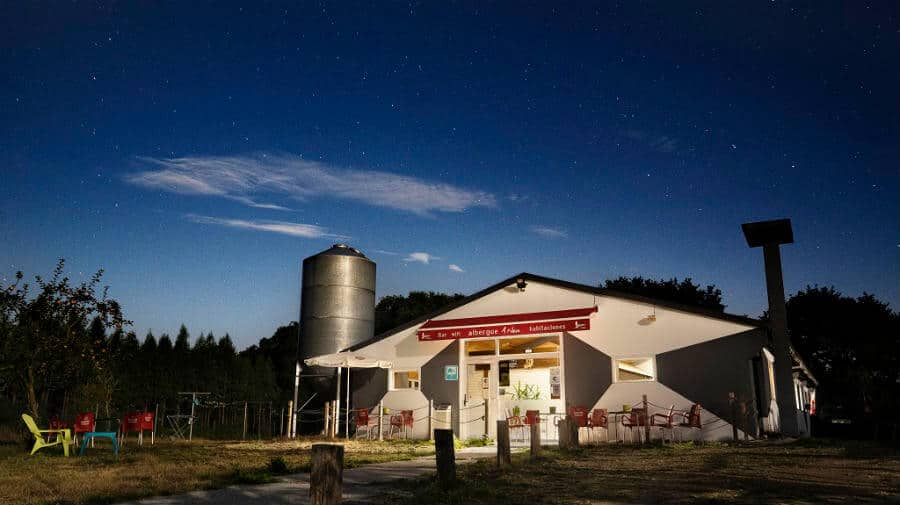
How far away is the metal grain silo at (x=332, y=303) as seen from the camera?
21.2 metres

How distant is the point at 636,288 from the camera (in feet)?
129

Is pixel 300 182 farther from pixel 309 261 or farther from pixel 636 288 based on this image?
pixel 636 288

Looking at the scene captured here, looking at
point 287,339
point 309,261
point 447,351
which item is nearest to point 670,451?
point 447,351

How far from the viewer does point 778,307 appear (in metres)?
15.2

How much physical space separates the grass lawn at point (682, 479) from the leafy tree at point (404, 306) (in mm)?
32619

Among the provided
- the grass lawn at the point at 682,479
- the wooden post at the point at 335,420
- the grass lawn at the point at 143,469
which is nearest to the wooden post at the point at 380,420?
the wooden post at the point at 335,420

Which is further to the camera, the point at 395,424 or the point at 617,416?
the point at 395,424

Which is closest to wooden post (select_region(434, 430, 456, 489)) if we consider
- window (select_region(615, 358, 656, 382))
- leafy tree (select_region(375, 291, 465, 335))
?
window (select_region(615, 358, 656, 382))

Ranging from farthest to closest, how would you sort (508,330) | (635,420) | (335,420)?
(335,420)
(508,330)
(635,420)

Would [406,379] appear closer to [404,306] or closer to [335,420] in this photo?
[335,420]

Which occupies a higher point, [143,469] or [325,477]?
[325,477]

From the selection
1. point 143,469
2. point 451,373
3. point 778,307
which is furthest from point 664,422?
point 143,469

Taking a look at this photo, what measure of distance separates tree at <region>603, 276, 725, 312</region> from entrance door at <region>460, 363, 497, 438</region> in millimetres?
22811

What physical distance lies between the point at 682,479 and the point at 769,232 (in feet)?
33.3
